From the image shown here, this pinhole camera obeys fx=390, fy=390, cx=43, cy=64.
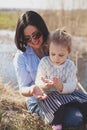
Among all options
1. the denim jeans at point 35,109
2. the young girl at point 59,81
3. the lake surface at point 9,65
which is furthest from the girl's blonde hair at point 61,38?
the lake surface at point 9,65

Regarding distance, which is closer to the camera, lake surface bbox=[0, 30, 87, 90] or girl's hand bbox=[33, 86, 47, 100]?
girl's hand bbox=[33, 86, 47, 100]

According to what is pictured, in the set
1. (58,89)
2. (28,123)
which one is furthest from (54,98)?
(28,123)

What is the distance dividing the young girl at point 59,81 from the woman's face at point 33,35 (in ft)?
0.54

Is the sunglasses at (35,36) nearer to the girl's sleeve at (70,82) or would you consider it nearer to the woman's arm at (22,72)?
the woman's arm at (22,72)

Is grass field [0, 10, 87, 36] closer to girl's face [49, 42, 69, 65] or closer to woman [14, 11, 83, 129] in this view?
woman [14, 11, 83, 129]

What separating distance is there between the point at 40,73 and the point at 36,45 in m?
0.28

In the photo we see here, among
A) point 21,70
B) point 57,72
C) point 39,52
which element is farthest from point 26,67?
point 57,72

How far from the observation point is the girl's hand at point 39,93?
2.92 meters

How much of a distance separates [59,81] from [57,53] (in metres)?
0.21

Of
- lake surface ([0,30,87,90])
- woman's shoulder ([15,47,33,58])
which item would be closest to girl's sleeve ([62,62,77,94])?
woman's shoulder ([15,47,33,58])

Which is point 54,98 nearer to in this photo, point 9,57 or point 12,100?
point 12,100

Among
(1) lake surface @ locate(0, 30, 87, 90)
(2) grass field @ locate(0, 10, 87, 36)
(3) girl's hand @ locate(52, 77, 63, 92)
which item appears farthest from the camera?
(2) grass field @ locate(0, 10, 87, 36)

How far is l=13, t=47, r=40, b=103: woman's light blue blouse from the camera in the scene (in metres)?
3.16

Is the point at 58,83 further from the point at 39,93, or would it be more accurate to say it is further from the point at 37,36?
the point at 37,36
